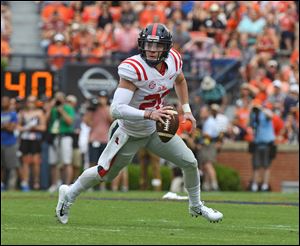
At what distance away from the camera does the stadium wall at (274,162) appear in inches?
854

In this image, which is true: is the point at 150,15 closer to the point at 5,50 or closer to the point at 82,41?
the point at 82,41

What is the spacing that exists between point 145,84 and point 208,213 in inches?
56.2

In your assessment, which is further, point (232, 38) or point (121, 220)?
point (232, 38)

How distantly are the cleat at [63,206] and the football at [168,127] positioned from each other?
138 cm

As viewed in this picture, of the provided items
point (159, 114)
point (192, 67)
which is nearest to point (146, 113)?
point (159, 114)

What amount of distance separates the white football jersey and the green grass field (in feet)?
3.21

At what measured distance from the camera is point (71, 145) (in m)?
20.1

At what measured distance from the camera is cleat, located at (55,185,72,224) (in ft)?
37.2

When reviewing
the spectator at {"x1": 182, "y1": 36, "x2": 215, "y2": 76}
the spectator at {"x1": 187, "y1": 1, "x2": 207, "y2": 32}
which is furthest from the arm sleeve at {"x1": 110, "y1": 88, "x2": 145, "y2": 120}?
the spectator at {"x1": 187, "y1": 1, "x2": 207, "y2": 32}

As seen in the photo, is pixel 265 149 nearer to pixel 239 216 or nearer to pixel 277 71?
pixel 277 71

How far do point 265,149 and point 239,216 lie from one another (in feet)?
23.8

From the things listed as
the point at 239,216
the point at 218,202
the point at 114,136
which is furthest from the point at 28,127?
the point at 114,136

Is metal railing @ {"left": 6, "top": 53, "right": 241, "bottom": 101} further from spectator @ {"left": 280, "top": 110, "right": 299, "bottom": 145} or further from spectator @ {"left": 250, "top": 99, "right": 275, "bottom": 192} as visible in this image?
spectator @ {"left": 250, "top": 99, "right": 275, "bottom": 192}

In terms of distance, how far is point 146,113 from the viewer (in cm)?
1021
